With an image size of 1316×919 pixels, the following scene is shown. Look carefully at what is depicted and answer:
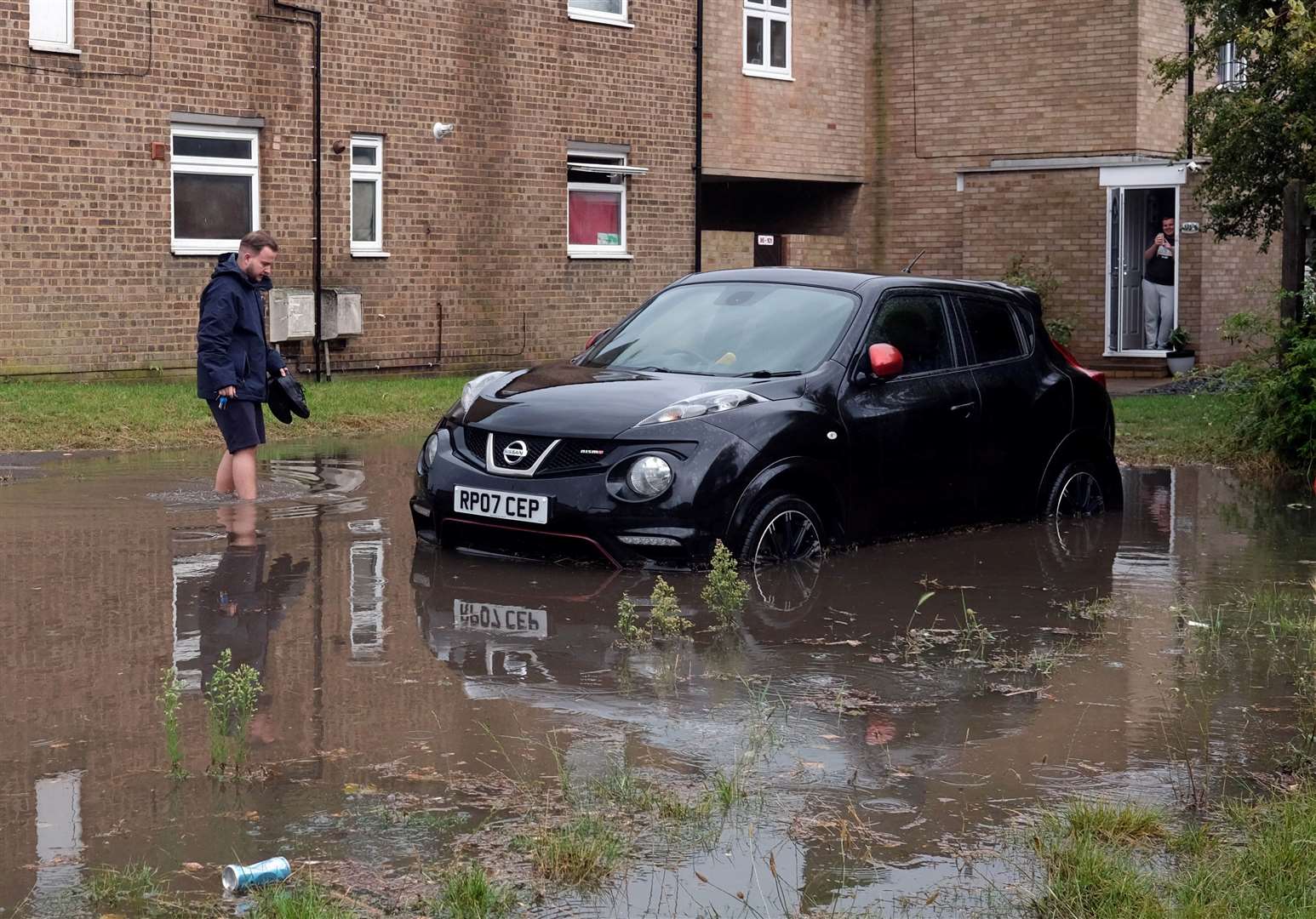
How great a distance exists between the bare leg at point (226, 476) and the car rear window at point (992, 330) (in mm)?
4671

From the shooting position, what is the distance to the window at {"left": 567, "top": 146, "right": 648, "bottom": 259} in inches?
957

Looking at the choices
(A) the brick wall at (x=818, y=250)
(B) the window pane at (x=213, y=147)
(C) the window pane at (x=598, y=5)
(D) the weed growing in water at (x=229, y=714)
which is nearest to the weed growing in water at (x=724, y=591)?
(D) the weed growing in water at (x=229, y=714)

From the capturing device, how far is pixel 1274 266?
26.3m

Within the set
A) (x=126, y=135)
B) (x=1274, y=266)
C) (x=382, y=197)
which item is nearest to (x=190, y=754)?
(x=126, y=135)

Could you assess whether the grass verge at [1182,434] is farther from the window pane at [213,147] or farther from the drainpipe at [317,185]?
the window pane at [213,147]

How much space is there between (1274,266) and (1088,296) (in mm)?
3103

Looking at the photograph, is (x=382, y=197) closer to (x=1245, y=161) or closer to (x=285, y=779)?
(x=1245, y=161)

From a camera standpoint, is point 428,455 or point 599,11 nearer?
point 428,455

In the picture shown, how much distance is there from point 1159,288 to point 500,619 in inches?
753

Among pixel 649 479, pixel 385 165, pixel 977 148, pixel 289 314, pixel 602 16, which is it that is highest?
pixel 602 16

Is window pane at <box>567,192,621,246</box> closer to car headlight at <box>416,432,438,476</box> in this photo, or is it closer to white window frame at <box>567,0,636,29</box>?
white window frame at <box>567,0,636,29</box>

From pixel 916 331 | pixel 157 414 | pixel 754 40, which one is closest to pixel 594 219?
pixel 754 40

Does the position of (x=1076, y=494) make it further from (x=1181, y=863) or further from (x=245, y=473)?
(x=1181, y=863)

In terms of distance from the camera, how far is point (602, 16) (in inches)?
949
